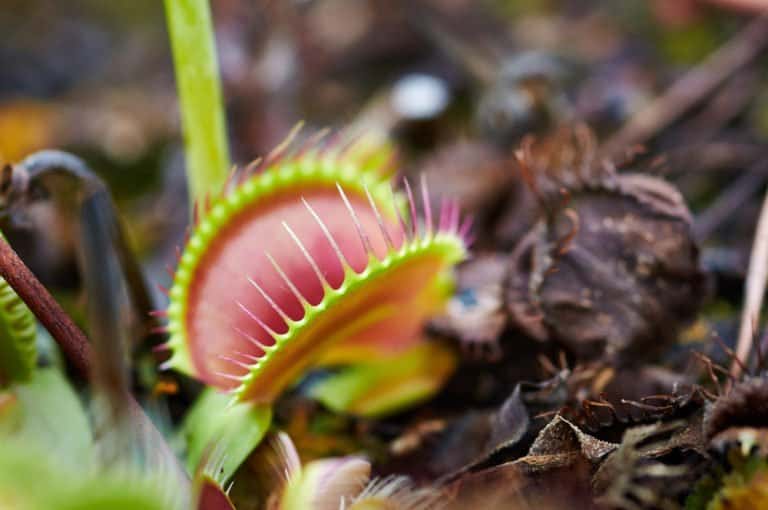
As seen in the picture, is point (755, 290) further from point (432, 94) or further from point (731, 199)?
point (432, 94)

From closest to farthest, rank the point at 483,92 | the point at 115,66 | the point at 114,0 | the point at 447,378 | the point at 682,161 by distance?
the point at 447,378 → the point at 682,161 → the point at 483,92 → the point at 115,66 → the point at 114,0

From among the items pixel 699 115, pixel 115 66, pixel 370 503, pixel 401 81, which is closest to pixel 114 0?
pixel 115 66

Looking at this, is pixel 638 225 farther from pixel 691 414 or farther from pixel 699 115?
pixel 699 115

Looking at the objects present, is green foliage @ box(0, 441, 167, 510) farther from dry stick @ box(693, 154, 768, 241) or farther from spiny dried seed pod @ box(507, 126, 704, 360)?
dry stick @ box(693, 154, 768, 241)

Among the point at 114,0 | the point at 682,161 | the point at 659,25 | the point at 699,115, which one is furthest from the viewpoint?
the point at 114,0

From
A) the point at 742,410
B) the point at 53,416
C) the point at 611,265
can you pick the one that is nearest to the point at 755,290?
the point at 611,265

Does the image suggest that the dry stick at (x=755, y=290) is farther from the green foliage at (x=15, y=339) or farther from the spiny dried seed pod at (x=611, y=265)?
the green foliage at (x=15, y=339)

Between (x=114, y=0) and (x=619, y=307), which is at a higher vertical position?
(x=114, y=0)
